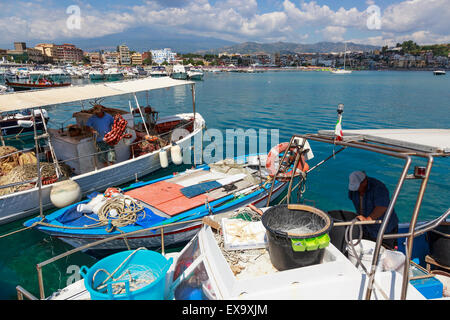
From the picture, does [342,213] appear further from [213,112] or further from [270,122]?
[213,112]

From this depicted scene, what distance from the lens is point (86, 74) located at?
88.5 metres

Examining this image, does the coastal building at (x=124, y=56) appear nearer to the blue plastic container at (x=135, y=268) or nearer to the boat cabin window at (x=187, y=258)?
the boat cabin window at (x=187, y=258)

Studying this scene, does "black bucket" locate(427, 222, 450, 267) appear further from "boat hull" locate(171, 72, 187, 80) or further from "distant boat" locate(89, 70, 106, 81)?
"distant boat" locate(89, 70, 106, 81)

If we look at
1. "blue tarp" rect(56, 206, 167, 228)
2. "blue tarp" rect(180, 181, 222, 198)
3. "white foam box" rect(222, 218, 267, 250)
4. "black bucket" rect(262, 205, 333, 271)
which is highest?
"black bucket" rect(262, 205, 333, 271)

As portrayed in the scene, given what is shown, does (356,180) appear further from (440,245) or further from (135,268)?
(135,268)

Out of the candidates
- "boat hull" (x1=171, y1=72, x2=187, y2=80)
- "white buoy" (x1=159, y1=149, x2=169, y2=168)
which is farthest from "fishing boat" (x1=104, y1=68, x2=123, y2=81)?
"white buoy" (x1=159, y1=149, x2=169, y2=168)

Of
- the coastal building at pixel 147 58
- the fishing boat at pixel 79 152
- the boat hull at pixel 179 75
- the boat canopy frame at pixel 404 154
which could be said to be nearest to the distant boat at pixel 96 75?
the boat hull at pixel 179 75

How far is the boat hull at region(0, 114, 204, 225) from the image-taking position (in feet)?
28.2

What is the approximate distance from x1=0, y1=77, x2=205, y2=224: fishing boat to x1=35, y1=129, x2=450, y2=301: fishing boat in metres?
6.04

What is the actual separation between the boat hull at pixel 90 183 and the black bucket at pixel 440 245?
10.0 metres

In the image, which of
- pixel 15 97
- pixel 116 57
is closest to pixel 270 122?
pixel 15 97

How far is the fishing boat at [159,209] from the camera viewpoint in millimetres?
6848

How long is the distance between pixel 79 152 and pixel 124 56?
196416 millimetres
